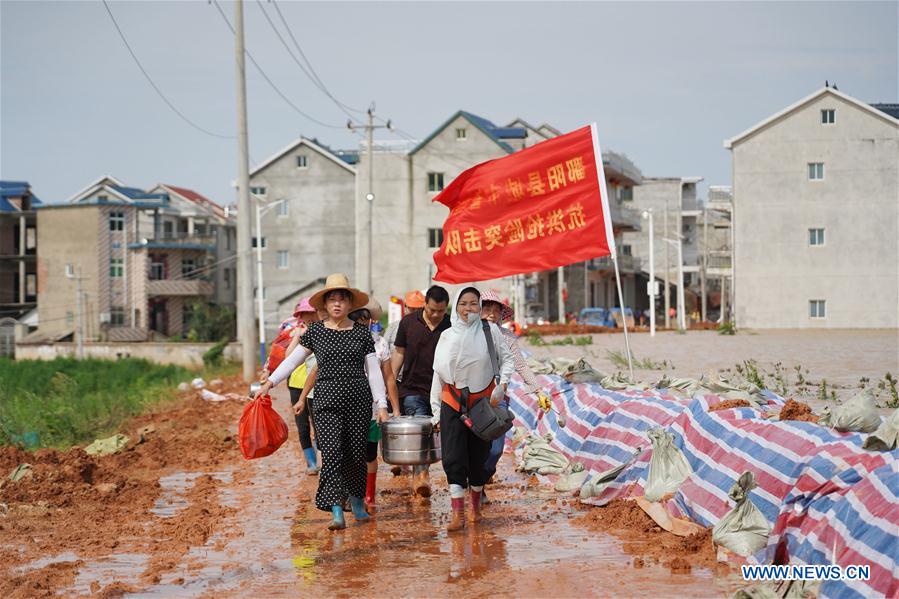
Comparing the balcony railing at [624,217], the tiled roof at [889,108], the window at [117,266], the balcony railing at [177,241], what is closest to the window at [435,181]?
the balcony railing at [624,217]

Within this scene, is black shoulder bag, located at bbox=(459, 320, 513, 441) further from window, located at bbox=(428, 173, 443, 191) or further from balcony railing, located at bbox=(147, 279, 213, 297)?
balcony railing, located at bbox=(147, 279, 213, 297)

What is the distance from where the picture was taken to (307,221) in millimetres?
74125

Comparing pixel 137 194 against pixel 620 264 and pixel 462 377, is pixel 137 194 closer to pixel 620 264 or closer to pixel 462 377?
pixel 620 264

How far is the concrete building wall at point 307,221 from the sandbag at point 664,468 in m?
65.0

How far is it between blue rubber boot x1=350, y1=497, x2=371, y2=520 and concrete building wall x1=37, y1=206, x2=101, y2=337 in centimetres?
7599

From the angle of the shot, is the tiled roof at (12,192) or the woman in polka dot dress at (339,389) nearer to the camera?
the woman in polka dot dress at (339,389)

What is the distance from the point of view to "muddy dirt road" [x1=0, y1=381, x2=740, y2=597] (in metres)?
7.42

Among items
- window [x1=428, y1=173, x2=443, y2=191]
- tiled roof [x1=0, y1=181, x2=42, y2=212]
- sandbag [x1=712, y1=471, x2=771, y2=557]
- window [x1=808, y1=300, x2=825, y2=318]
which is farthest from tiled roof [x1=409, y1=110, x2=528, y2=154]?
sandbag [x1=712, y1=471, x2=771, y2=557]

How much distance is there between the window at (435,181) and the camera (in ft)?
224

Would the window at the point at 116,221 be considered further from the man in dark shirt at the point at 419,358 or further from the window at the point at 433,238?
the man in dark shirt at the point at 419,358

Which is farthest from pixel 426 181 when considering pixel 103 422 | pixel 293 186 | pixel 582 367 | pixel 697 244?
pixel 582 367

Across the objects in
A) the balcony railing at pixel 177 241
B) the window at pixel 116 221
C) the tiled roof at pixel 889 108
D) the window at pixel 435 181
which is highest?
the tiled roof at pixel 889 108

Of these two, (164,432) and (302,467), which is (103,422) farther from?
(302,467)

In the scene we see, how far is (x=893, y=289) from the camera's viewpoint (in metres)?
51.9
